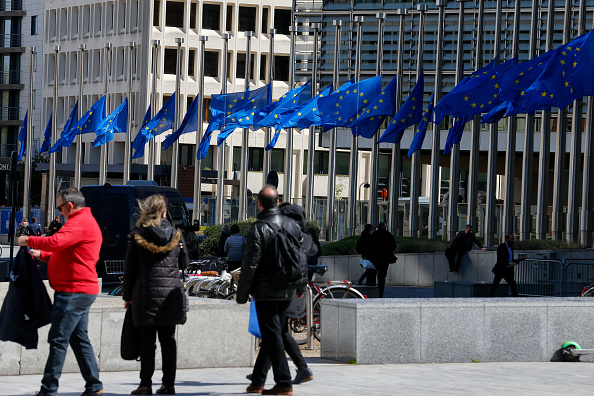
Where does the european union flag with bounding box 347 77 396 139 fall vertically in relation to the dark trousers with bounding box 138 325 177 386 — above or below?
above

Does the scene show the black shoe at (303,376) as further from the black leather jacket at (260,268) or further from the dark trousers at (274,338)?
the black leather jacket at (260,268)

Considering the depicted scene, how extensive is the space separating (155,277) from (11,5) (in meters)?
93.9

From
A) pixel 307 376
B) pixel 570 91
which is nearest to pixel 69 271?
pixel 307 376

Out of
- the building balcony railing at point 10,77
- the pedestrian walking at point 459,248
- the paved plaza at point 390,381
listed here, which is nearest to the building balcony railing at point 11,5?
the building balcony railing at point 10,77

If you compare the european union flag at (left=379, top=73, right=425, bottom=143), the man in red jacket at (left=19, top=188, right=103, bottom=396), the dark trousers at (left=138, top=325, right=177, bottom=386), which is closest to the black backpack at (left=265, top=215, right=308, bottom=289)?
the dark trousers at (left=138, top=325, right=177, bottom=386)

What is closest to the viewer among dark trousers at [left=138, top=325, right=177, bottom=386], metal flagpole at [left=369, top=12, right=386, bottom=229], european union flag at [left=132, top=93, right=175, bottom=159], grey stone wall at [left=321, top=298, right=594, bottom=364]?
dark trousers at [left=138, top=325, right=177, bottom=386]

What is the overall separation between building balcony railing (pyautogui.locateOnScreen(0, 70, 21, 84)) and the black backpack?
91.9 metres

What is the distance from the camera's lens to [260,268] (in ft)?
35.6

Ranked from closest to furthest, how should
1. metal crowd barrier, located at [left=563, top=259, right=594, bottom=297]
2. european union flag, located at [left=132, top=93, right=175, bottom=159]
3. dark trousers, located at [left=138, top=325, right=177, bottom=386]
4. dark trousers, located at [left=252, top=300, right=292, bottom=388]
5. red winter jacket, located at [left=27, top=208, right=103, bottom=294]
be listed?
red winter jacket, located at [left=27, top=208, right=103, bottom=294], dark trousers, located at [left=138, top=325, right=177, bottom=386], dark trousers, located at [left=252, top=300, right=292, bottom=388], metal crowd barrier, located at [left=563, top=259, right=594, bottom=297], european union flag, located at [left=132, top=93, right=175, bottom=159]

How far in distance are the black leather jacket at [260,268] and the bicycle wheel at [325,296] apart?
490 centimetres

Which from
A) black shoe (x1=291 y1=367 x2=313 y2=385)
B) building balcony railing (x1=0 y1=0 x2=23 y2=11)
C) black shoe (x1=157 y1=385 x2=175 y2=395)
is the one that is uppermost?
building balcony railing (x1=0 y1=0 x2=23 y2=11)

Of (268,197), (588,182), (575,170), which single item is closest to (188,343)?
(268,197)

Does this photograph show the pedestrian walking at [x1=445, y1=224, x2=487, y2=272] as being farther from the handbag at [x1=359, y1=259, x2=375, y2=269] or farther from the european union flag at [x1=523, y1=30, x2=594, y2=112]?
the handbag at [x1=359, y1=259, x2=375, y2=269]

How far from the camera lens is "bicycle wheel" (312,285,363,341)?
626 inches
